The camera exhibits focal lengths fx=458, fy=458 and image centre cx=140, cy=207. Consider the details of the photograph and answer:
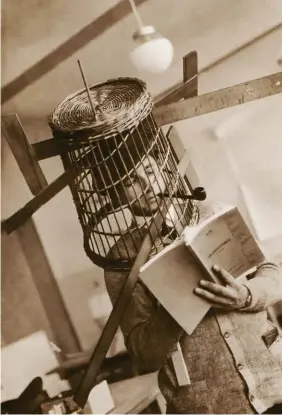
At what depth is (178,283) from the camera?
952mm

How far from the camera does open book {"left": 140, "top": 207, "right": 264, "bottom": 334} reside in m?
0.92

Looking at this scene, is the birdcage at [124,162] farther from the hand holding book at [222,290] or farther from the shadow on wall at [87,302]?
the shadow on wall at [87,302]

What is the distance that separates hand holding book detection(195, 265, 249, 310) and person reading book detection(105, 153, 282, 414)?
4cm

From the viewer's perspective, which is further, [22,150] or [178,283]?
[22,150]

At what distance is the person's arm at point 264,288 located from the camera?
1001 mm

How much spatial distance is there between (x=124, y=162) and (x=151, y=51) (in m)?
0.35

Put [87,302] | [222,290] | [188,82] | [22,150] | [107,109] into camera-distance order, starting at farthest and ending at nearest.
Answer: [87,302] → [188,82] → [22,150] → [107,109] → [222,290]

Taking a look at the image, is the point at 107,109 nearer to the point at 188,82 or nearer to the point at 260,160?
the point at 188,82

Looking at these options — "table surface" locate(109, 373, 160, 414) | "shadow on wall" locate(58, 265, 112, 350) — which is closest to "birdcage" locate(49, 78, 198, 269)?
"shadow on wall" locate(58, 265, 112, 350)

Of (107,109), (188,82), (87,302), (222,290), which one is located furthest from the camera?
(87,302)

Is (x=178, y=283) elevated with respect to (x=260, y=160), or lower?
lower

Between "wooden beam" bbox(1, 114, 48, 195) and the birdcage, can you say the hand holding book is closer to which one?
the birdcage

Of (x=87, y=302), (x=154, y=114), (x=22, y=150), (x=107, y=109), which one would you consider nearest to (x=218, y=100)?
(x=154, y=114)

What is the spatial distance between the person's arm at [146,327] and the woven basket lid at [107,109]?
0.35m
